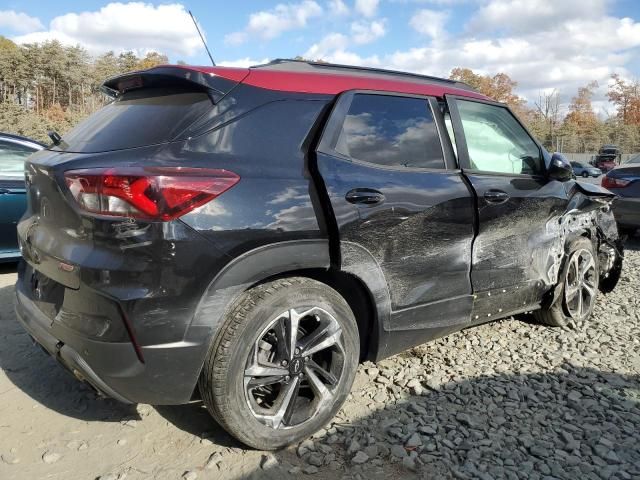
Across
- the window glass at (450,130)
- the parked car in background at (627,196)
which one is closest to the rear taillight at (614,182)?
the parked car in background at (627,196)

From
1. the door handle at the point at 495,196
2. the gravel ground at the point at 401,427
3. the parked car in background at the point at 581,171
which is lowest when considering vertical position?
the gravel ground at the point at 401,427

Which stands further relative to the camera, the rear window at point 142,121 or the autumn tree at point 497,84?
the autumn tree at point 497,84

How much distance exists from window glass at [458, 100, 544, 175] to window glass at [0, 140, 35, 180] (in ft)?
15.1

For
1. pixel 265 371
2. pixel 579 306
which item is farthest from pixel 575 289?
pixel 265 371

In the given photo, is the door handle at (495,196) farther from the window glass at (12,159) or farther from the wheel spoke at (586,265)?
the window glass at (12,159)

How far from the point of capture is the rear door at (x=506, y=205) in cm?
326

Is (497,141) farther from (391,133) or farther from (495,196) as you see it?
(391,133)

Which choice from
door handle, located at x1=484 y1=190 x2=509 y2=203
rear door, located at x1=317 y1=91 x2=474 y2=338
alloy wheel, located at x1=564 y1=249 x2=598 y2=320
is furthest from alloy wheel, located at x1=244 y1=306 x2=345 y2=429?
alloy wheel, located at x1=564 y1=249 x2=598 y2=320

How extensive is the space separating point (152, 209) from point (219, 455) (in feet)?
4.04

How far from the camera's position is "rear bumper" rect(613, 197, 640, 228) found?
7.37 metres

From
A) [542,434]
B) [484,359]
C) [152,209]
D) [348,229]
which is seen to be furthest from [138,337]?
[484,359]

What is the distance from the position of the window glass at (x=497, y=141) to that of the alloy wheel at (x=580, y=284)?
944 mm

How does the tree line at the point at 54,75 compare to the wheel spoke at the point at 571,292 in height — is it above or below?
above

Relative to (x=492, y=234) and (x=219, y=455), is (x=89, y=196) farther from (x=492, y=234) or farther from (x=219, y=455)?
(x=492, y=234)
